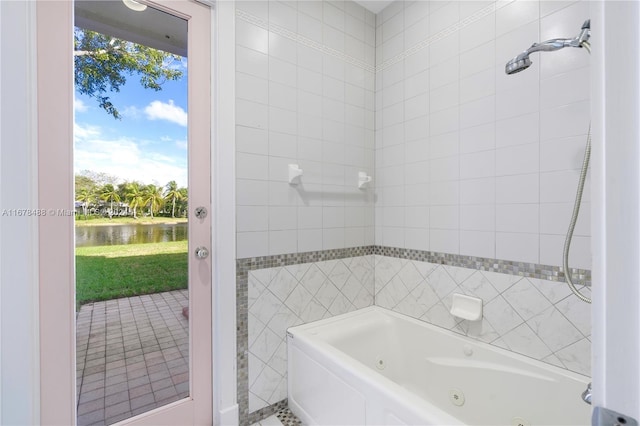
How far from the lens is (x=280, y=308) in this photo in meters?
1.83

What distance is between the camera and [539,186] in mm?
1461

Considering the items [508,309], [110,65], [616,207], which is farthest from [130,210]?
[508,309]

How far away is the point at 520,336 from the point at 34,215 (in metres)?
2.35

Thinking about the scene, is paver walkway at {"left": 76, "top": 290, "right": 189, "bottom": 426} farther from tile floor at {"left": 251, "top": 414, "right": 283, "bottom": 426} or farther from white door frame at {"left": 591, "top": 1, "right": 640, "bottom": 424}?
white door frame at {"left": 591, "top": 1, "right": 640, "bottom": 424}

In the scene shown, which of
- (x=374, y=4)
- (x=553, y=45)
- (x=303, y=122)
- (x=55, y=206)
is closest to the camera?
(x=553, y=45)

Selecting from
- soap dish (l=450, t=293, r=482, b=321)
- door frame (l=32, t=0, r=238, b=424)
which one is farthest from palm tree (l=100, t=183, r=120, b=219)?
soap dish (l=450, t=293, r=482, b=321)

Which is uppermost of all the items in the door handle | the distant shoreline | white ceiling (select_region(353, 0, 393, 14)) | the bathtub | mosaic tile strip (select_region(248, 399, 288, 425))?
white ceiling (select_region(353, 0, 393, 14))

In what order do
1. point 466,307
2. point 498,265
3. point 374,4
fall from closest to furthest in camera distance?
point 498,265, point 466,307, point 374,4

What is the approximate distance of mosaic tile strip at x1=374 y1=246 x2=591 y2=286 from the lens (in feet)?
4.45

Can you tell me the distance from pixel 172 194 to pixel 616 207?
168 centimetres

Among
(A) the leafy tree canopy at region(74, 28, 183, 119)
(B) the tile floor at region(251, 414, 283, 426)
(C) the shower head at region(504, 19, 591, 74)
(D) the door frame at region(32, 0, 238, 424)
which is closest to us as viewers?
(C) the shower head at region(504, 19, 591, 74)

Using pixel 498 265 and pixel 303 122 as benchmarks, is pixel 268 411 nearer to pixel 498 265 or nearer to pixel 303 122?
pixel 498 265

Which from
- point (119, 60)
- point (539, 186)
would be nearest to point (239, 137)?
point (119, 60)

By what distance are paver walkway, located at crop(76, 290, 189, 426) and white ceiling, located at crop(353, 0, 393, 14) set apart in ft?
7.75
